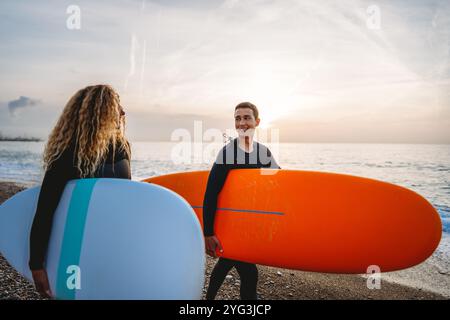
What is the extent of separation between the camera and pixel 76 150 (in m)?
1.40

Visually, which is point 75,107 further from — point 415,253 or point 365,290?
point 365,290

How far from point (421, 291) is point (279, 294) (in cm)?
160

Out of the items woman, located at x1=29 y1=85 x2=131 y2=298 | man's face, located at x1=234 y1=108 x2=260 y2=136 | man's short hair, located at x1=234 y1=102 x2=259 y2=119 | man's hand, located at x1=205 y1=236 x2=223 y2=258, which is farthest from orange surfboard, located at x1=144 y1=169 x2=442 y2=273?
woman, located at x1=29 y1=85 x2=131 y2=298

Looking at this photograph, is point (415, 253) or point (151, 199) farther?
point (415, 253)

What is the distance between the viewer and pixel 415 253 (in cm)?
216

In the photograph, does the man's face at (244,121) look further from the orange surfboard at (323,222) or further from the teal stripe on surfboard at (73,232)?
the teal stripe on surfboard at (73,232)

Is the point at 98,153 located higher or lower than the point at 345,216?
higher

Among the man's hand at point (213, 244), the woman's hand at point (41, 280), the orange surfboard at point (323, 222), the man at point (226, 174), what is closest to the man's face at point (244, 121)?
the man at point (226, 174)

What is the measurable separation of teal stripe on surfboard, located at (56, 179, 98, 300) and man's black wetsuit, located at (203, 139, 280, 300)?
31.5 inches

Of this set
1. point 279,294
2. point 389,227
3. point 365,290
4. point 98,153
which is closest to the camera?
point 98,153

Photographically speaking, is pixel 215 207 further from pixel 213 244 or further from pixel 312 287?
pixel 312 287
